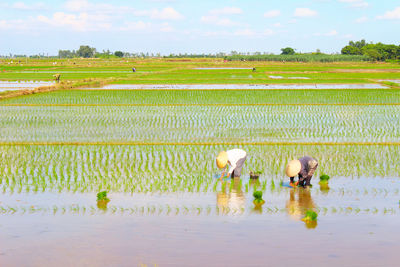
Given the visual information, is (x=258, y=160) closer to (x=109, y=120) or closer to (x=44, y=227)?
(x=44, y=227)

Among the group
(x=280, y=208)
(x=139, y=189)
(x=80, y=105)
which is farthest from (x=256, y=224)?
(x=80, y=105)

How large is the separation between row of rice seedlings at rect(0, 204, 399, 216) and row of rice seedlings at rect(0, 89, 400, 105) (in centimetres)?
1208

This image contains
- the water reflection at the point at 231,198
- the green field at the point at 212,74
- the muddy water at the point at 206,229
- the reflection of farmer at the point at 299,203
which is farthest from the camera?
the green field at the point at 212,74

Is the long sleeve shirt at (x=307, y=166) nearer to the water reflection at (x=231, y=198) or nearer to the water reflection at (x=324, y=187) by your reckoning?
the water reflection at (x=324, y=187)

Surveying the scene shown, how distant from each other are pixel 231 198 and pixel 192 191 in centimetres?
61

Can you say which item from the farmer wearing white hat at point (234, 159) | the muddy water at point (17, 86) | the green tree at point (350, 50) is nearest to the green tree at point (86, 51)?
the green tree at point (350, 50)

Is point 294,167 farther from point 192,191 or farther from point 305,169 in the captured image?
point 192,191

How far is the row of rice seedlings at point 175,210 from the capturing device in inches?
237

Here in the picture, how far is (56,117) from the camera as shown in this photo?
14836 mm

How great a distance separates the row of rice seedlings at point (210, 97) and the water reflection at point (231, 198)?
11036mm

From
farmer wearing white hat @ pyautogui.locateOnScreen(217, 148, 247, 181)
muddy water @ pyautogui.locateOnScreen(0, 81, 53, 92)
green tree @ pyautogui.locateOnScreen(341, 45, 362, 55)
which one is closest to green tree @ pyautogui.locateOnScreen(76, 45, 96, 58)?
green tree @ pyautogui.locateOnScreen(341, 45, 362, 55)

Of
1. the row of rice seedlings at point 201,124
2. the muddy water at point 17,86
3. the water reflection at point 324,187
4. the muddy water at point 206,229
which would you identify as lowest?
the muddy water at point 206,229

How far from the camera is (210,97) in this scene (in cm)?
1998

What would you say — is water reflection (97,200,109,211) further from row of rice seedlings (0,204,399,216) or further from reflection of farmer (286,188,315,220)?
reflection of farmer (286,188,315,220)
